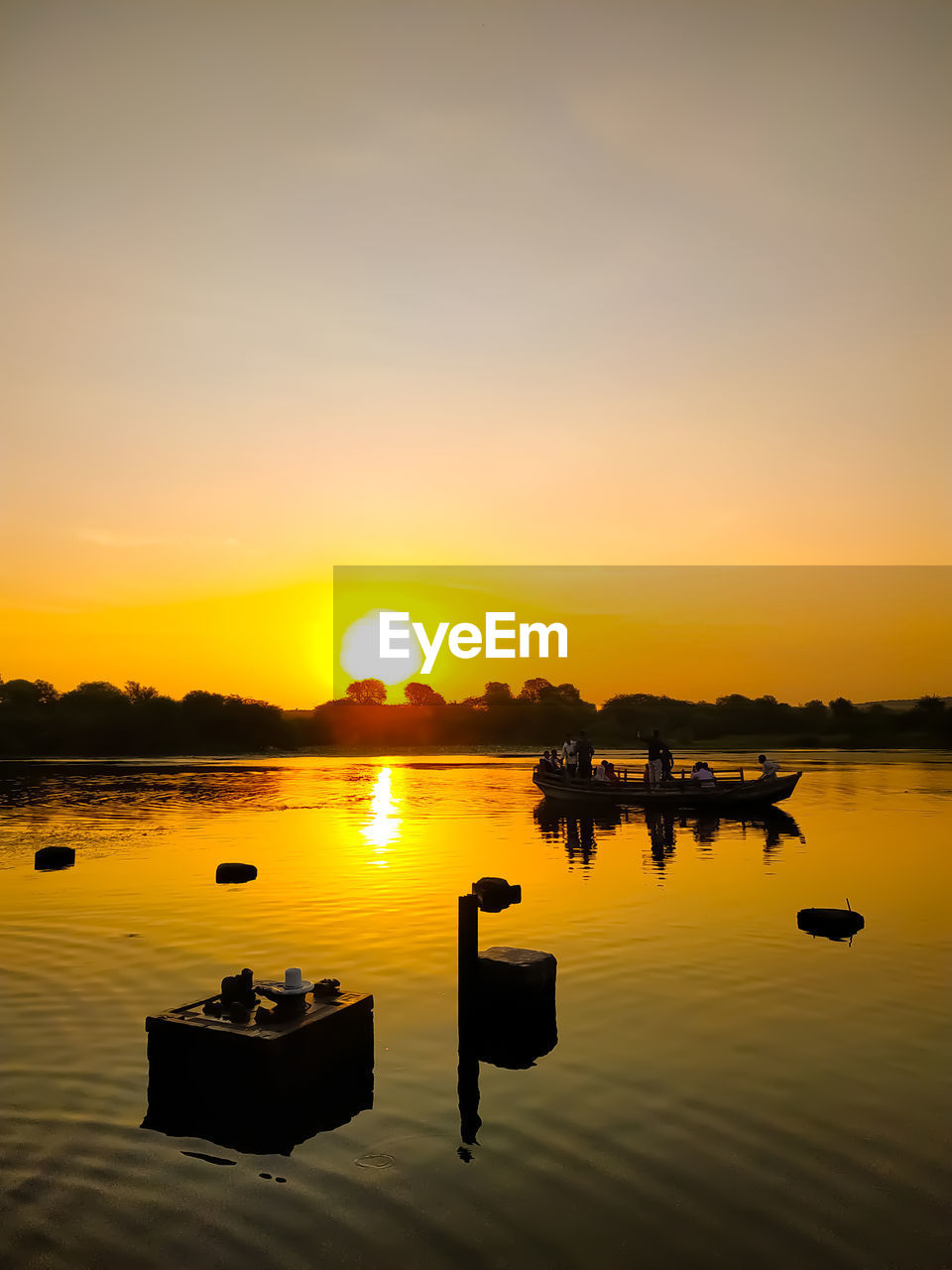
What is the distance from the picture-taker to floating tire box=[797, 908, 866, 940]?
2211 cm

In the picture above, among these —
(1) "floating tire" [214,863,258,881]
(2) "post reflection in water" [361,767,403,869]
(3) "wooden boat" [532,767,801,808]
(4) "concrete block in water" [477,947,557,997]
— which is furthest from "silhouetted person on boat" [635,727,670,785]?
(4) "concrete block in water" [477,947,557,997]

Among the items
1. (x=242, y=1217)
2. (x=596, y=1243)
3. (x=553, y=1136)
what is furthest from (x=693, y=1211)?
(x=242, y=1217)

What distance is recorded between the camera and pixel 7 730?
157125 mm

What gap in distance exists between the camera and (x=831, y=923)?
872 inches

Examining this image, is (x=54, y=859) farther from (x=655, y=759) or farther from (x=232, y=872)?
(x=655, y=759)

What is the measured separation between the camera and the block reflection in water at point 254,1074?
10.3 meters

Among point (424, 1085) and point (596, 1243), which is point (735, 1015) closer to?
point (424, 1085)

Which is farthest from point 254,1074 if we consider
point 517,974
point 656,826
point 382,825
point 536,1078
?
point 382,825

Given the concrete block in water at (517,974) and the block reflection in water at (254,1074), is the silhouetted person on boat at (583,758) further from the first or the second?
the block reflection in water at (254,1074)

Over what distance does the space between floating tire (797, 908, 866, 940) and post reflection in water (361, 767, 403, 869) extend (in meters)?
15.9

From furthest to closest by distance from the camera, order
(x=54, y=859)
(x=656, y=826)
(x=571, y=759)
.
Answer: (x=571, y=759) → (x=656, y=826) → (x=54, y=859)

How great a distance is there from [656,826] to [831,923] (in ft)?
88.3

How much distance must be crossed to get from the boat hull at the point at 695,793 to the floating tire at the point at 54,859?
96.2 feet

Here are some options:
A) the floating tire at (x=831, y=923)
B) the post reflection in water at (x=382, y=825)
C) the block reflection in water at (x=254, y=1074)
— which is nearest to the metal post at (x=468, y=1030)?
the block reflection in water at (x=254, y=1074)
